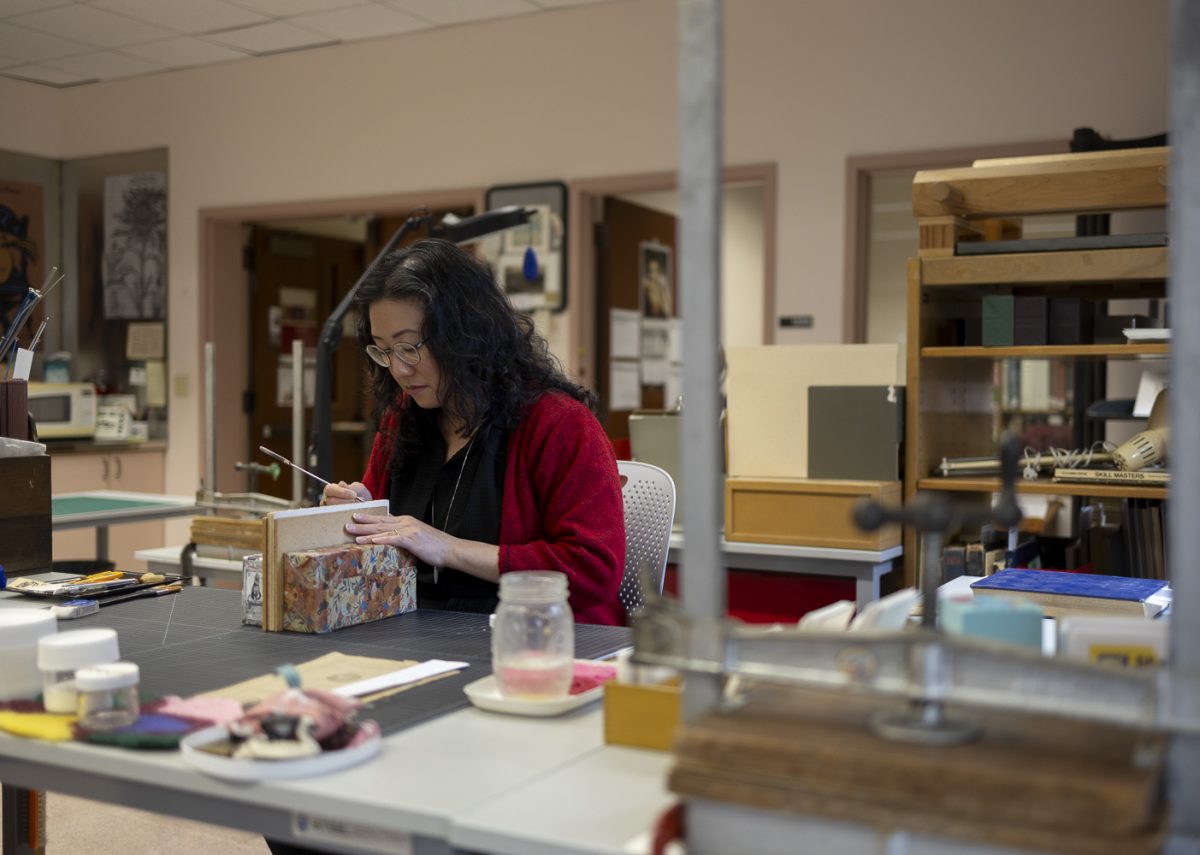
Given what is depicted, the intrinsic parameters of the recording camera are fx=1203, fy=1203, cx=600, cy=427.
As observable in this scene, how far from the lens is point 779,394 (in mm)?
3398

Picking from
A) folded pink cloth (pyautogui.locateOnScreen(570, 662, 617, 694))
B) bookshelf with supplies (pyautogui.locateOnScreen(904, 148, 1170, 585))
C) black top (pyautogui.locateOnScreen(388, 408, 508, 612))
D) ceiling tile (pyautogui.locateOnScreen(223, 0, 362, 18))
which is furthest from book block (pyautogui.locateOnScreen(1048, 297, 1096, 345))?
ceiling tile (pyautogui.locateOnScreen(223, 0, 362, 18))

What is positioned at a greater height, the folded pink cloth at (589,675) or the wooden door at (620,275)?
the wooden door at (620,275)

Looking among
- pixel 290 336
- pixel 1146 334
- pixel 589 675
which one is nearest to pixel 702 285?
pixel 589 675

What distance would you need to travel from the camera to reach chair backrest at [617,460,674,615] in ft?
7.51

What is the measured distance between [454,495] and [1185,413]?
149cm

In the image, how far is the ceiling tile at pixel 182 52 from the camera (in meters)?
5.62

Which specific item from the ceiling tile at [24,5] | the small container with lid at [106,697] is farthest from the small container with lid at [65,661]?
the ceiling tile at [24,5]

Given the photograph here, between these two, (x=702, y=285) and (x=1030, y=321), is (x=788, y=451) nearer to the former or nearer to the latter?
(x=1030, y=321)

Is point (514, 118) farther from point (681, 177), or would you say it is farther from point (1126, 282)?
point (681, 177)

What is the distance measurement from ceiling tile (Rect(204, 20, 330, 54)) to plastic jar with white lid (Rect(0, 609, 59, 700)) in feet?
14.5

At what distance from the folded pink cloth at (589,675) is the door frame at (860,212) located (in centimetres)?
324

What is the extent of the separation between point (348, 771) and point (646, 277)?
4805 millimetres

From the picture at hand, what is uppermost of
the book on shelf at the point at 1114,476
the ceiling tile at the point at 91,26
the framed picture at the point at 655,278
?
the ceiling tile at the point at 91,26

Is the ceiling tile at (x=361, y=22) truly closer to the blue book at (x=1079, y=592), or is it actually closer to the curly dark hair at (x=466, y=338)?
the curly dark hair at (x=466, y=338)
